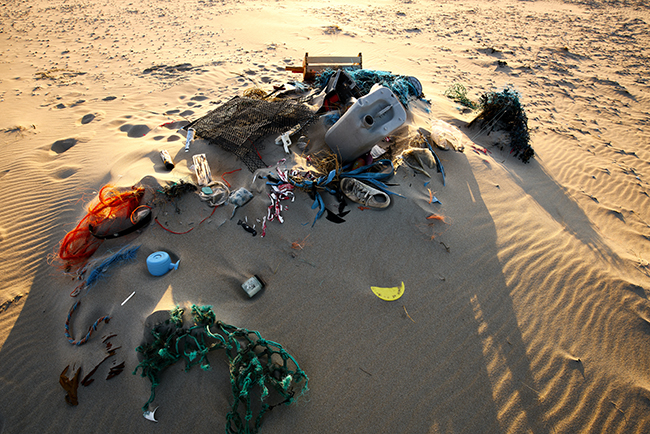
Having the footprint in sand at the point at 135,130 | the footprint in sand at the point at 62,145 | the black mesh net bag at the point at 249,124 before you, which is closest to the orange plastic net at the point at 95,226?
the black mesh net bag at the point at 249,124

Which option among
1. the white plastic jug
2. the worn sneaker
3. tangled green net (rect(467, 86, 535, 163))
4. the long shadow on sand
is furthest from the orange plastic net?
tangled green net (rect(467, 86, 535, 163))

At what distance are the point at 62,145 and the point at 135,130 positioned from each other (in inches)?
49.9

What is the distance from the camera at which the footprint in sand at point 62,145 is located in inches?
192

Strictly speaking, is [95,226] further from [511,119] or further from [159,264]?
[511,119]

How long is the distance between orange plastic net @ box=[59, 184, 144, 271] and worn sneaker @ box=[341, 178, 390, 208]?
9.26ft

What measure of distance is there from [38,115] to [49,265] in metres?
4.97

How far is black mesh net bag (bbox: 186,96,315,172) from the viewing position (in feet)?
13.2

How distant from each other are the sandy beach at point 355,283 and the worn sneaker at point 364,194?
0.57 feet

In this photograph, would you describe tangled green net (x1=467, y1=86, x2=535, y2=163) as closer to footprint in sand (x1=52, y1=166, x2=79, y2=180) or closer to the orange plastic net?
the orange plastic net

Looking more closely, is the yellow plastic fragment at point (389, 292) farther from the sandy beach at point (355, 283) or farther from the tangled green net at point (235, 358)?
the tangled green net at point (235, 358)

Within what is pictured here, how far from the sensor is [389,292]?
2.90 meters

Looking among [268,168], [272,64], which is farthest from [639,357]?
[272,64]

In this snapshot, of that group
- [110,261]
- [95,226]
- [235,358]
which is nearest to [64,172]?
[95,226]

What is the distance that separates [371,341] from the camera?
8.54ft
